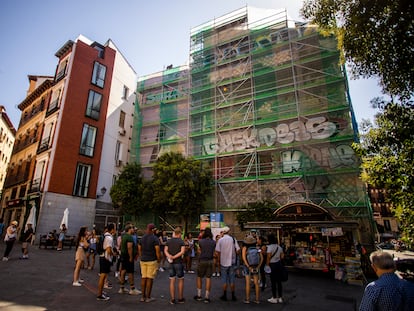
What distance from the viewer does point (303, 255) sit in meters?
11.9

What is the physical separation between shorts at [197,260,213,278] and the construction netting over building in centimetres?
1158

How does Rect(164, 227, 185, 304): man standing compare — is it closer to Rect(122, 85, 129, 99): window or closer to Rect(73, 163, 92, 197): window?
Rect(73, 163, 92, 197): window

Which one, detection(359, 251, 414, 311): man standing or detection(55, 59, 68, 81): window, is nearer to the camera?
detection(359, 251, 414, 311): man standing

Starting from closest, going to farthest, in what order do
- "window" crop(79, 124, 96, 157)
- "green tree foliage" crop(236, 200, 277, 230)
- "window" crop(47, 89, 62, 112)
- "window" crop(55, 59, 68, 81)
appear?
"green tree foliage" crop(236, 200, 277, 230) → "window" crop(79, 124, 96, 157) → "window" crop(47, 89, 62, 112) → "window" crop(55, 59, 68, 81)

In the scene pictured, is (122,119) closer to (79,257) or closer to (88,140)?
(88,140)

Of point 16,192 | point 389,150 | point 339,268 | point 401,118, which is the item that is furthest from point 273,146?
point 16,192

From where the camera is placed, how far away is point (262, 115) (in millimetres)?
20047

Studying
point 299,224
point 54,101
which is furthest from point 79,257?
point 54,101

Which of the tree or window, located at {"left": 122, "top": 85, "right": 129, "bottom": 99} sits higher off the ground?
window, located at {"left": 122, "top": 85, "right": 129, "bottom": 99}

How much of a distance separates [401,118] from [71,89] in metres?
23.6

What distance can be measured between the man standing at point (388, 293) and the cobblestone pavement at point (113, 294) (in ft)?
12.7

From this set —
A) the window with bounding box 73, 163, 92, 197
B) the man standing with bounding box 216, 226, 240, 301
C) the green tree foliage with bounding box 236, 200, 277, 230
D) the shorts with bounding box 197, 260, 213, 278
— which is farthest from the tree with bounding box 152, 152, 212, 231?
the shorts with bounding box 197, 260, 213, 278

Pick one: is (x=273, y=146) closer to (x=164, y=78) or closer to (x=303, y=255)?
(x=303, y=255)

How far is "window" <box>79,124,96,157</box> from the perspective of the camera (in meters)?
22.1
